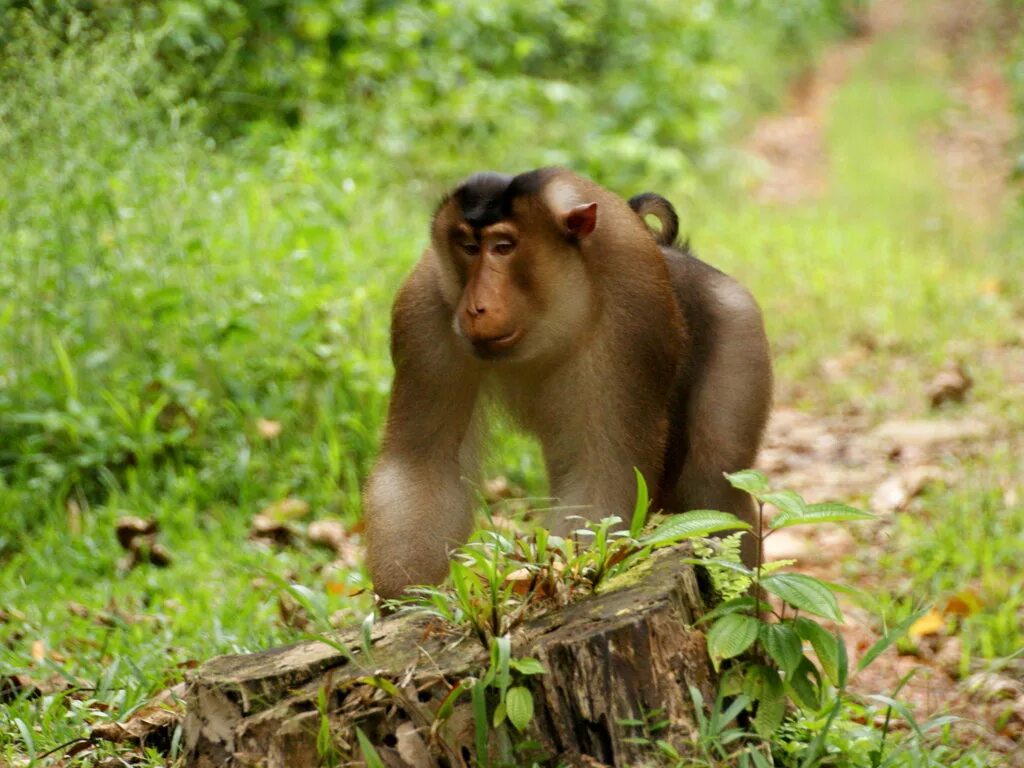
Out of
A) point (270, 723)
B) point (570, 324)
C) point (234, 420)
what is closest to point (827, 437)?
point (234, 420)

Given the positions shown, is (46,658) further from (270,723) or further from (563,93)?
(563,93)

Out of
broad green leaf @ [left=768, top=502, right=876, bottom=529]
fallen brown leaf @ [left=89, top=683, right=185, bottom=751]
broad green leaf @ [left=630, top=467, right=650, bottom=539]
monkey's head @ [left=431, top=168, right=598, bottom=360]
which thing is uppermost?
monkey's head @ [left=431, top=168, right=598, bottom=360]

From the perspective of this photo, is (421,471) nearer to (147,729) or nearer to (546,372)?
(546,372)

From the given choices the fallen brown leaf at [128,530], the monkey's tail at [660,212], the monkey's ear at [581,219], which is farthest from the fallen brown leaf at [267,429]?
the monkey's ear at [581,219]

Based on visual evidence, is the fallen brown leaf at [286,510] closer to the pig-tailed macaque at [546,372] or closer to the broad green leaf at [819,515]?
the pig-tailed macaque at [546,372]

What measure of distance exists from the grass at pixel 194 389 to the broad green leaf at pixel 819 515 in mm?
1869

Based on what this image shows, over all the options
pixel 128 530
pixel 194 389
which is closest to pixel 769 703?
pixel 128 530

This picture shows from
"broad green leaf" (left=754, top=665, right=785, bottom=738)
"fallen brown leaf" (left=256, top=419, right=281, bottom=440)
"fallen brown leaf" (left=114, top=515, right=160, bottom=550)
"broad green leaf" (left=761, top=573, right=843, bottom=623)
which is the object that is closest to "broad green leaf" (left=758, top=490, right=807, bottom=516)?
"broad green leaf" (left=761, top=573, right=843, bottom=623)

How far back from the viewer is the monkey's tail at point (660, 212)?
182 inches

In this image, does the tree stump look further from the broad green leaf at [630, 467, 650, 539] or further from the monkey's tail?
the monkey's tail

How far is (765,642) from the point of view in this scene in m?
2.95

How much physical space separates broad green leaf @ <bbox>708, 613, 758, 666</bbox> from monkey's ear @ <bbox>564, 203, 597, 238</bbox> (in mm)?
1364

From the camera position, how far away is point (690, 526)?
3010mm

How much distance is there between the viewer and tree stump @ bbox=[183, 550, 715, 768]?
2787mm
